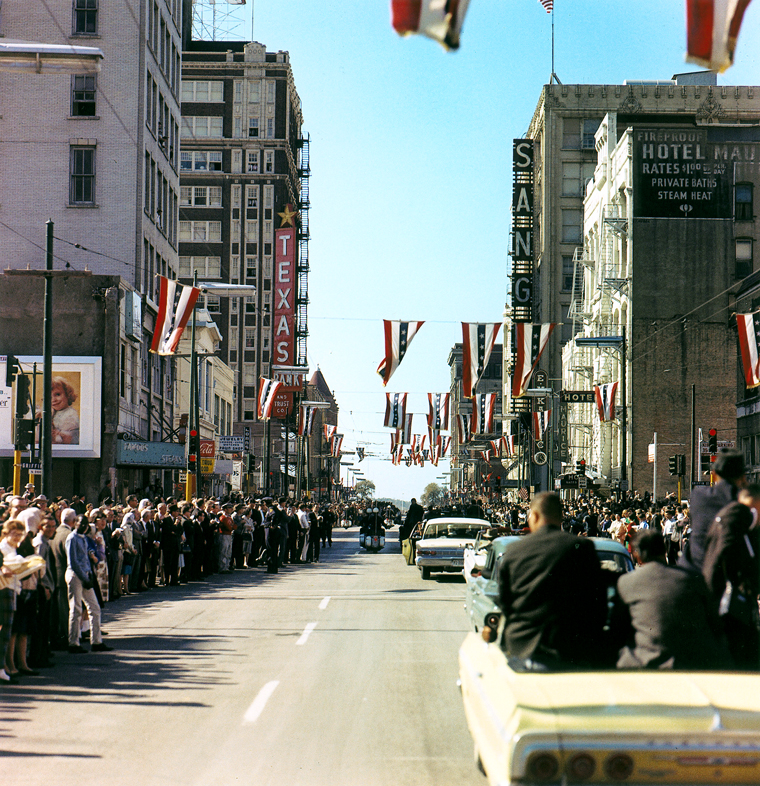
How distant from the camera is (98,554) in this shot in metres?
17.4

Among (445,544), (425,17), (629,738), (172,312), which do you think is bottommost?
(445,544)

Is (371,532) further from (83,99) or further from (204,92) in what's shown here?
(204,92)

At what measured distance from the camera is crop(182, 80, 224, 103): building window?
112m

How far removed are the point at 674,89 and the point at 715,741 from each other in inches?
3344

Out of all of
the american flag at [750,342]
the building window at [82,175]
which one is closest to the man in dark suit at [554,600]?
the american flag at [750,342]

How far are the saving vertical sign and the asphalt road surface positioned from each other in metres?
54.6

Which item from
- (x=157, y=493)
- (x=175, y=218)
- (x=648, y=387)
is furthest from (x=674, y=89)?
(x=157, y=493)

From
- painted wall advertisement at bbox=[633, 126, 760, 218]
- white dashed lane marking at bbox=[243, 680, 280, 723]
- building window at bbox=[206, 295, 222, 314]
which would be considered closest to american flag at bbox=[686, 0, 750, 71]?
white dashed lane marking at bbox=[243, 680, 280, 723]

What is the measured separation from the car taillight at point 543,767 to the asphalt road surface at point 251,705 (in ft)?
7.89

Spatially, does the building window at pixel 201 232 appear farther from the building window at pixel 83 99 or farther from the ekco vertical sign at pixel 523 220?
the building window at pixel 83 99

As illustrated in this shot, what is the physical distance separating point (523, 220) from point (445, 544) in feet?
236

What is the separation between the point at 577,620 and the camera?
680 centimetres

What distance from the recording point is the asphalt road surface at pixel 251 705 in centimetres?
796

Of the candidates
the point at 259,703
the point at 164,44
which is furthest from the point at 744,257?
the point at 259,703
